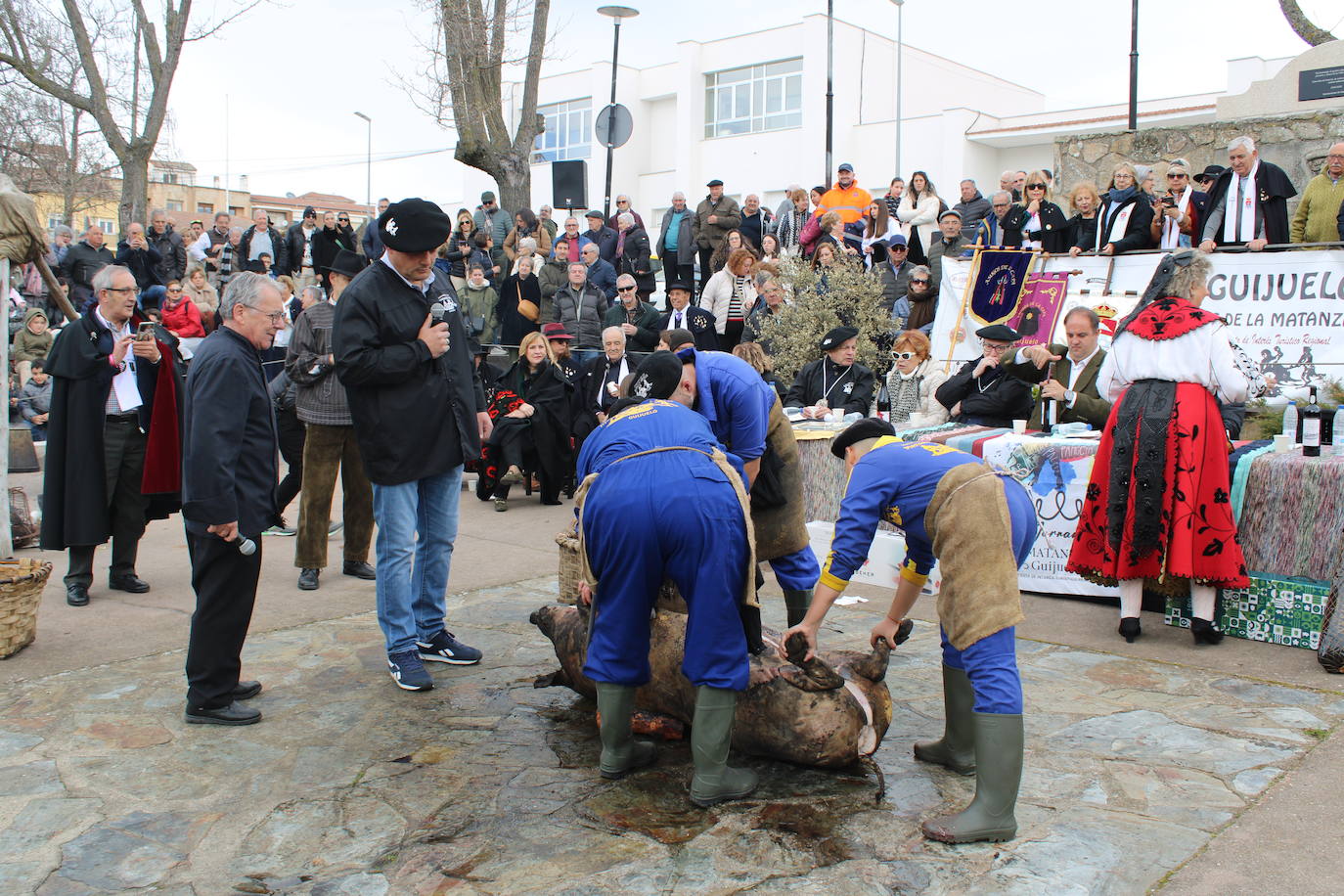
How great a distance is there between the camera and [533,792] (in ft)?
12.8

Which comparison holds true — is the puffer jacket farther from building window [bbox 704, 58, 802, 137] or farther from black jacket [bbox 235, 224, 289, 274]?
building window [bbox 704, 58, 802, 137]

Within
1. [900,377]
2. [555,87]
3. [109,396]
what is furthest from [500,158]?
[555,87]

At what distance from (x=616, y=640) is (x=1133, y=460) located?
11.3ft

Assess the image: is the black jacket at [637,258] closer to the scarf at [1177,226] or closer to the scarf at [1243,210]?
the scarf at [1177,226]

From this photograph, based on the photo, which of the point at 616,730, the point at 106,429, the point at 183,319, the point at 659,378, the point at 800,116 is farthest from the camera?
the point at 800,116

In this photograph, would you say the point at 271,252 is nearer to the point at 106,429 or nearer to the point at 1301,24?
the point at 106,429

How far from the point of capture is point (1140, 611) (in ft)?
21.0

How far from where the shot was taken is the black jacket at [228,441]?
4.44 metres

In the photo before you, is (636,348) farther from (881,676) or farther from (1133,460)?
(881,676)

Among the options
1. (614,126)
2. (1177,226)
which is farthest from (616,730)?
(614,126)

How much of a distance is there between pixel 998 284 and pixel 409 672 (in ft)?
22.3

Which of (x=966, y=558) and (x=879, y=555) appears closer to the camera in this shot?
(x=966, y=558)

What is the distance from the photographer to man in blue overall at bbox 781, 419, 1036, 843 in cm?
350

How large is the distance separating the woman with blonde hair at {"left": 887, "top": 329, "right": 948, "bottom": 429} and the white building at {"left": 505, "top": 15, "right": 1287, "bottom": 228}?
75.0ft
